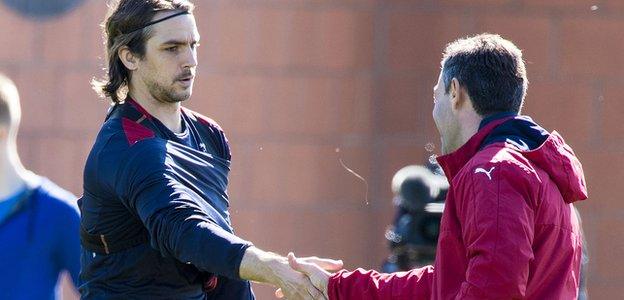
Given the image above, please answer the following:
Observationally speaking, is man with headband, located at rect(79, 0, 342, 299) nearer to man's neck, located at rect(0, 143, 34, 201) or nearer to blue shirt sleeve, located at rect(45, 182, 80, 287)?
blue shirt sleeve, located at rect(45, 182, 80, 287)

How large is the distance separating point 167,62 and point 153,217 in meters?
0.57

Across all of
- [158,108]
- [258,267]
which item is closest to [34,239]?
[158,108]

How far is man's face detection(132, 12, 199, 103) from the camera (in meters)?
4.00

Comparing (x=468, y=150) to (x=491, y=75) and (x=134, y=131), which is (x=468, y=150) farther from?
(x=134, y=131)

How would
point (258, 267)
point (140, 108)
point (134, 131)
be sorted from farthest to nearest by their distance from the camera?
1. point (140, 108)
2. point (134, 131)
3. point (258, 267)

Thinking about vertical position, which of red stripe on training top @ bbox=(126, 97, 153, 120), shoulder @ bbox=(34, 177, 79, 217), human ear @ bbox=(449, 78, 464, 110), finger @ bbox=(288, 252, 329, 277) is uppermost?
human ear @ bbox=(449, 78, 464, 110)

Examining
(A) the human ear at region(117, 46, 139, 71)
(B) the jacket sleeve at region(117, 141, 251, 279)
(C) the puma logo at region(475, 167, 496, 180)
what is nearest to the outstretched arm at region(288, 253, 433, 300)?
(B) the jacket sleeve at region(117, 141, 251, 279)

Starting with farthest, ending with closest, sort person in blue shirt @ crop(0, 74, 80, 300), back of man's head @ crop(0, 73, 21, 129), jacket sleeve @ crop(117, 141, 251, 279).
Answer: back of man's head @ crop(0, 73, 21, 129) < person in blue shirt @ crop(0, 74, 80, 300) < jacket sleeve @ crop(117, 141, 251, 279)

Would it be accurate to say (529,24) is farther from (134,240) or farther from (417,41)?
(134,240)

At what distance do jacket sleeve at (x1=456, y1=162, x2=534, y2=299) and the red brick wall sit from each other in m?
3.11

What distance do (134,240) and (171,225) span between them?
11.2 inches

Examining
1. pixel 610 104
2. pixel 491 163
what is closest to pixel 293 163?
pixel 610 104

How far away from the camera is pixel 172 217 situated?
3.64 m

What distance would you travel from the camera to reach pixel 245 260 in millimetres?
3625
